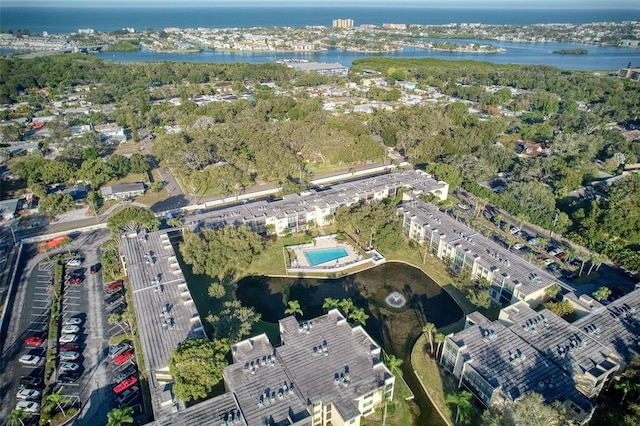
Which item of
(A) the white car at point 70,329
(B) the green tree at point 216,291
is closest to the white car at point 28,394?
(A) the white car at point 70,329

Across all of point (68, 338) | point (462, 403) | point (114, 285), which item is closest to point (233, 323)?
point (68, 338)

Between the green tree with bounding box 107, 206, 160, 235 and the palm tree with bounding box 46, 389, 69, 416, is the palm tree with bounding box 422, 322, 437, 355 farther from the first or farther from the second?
the green tree with bounding box 107, 206, 160, 235

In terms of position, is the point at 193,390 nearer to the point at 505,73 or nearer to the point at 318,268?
the point at 318,268

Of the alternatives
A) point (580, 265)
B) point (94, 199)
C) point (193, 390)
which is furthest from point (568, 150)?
point (94, 199)

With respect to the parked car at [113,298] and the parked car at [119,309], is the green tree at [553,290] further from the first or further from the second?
the parked car at [113,298]

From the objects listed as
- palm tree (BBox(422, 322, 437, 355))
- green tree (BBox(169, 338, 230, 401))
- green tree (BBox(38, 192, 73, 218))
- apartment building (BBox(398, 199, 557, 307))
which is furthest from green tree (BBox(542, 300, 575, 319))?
green tree (BBox(38, 192, 73, 218))
